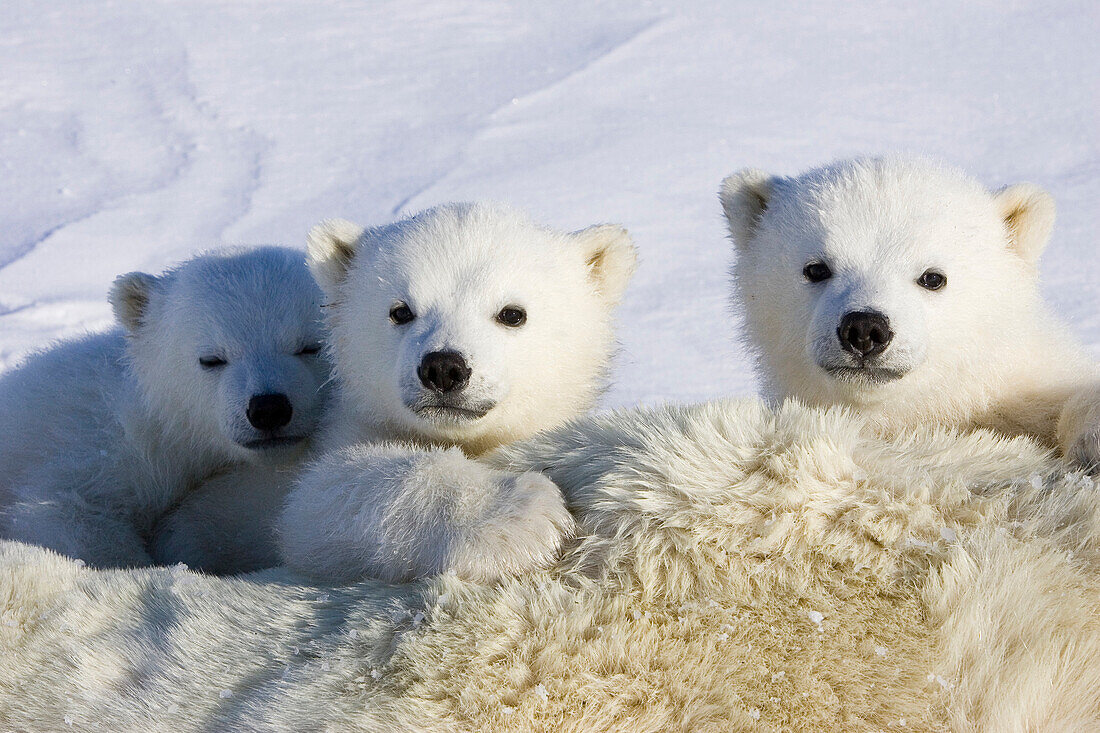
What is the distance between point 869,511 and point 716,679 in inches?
16.2

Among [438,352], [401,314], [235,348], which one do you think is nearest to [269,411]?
[235,348]

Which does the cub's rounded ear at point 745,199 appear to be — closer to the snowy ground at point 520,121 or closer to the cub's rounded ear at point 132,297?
the snowy ground at point 520,121

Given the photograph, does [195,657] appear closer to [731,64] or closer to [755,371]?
[755,371]

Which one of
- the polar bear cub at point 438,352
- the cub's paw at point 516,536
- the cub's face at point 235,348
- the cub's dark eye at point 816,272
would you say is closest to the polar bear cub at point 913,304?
the cub's dark eye at point 816,272

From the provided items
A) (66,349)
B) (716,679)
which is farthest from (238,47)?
(716,679)

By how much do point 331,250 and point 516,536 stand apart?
5.99 feet

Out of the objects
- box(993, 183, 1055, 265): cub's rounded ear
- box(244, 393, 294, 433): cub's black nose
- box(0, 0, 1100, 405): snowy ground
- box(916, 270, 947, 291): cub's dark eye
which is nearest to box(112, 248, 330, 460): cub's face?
box(244, 393, 294, 433): cub's black nose

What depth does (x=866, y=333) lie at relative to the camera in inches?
118

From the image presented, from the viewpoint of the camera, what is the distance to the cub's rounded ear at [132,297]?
4.05 m

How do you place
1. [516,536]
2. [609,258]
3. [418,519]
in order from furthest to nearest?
[609,258] < [418,519] < [516,536]

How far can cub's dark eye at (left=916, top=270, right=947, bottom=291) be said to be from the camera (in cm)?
323

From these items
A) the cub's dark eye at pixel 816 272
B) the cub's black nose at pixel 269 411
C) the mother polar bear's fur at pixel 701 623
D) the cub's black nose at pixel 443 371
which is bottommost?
the mother polar bear's fur at pixel 701 623

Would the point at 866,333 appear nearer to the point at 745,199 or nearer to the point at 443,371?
the point at 745,199

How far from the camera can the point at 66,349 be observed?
4.54 m
